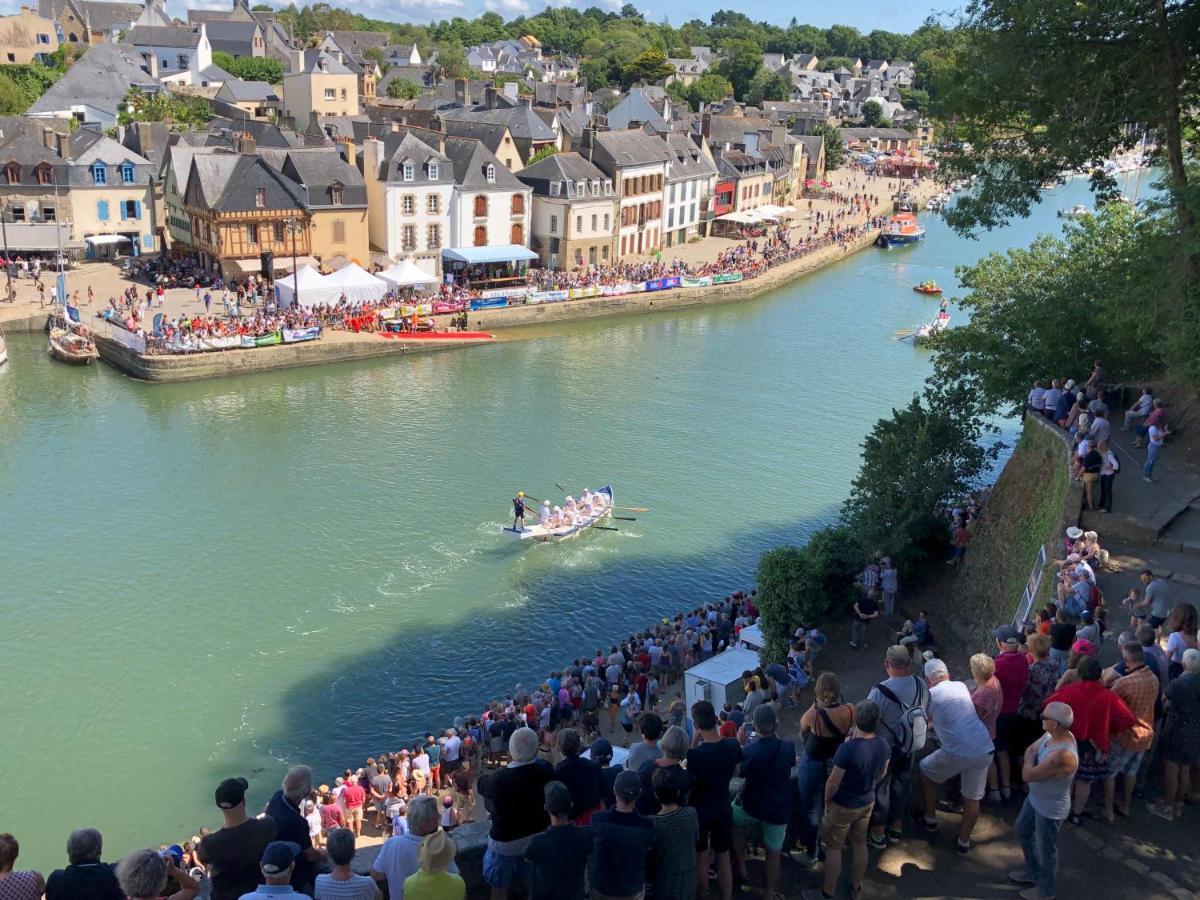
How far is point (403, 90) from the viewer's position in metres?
88.6

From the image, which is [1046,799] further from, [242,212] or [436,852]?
[242,212]

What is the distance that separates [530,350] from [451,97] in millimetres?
45462

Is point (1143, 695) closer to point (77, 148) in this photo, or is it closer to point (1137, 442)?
point (1137, 442)

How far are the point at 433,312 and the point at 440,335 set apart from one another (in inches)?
63.4

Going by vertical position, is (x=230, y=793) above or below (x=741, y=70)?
below

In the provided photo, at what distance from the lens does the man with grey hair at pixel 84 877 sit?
5949 mm

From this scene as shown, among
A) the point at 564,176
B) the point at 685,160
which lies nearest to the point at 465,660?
the point at 564,176

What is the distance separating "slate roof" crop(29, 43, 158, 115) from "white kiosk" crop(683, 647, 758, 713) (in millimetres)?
62856

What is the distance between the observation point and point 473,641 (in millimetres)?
21094

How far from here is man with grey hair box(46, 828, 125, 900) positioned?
5.95 metres

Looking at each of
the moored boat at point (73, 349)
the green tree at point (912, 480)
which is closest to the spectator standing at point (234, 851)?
the green tree at point (912, 480)

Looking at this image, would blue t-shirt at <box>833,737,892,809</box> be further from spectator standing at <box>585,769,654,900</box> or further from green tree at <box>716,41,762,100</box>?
green tree at <box>716,41,762,100</box>

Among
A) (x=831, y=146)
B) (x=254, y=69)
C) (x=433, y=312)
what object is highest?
(x=254, y=69)

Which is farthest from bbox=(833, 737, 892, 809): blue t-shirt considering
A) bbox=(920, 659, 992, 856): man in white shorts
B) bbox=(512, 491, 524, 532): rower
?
bbox=(512, 491, 524, 532): rower
